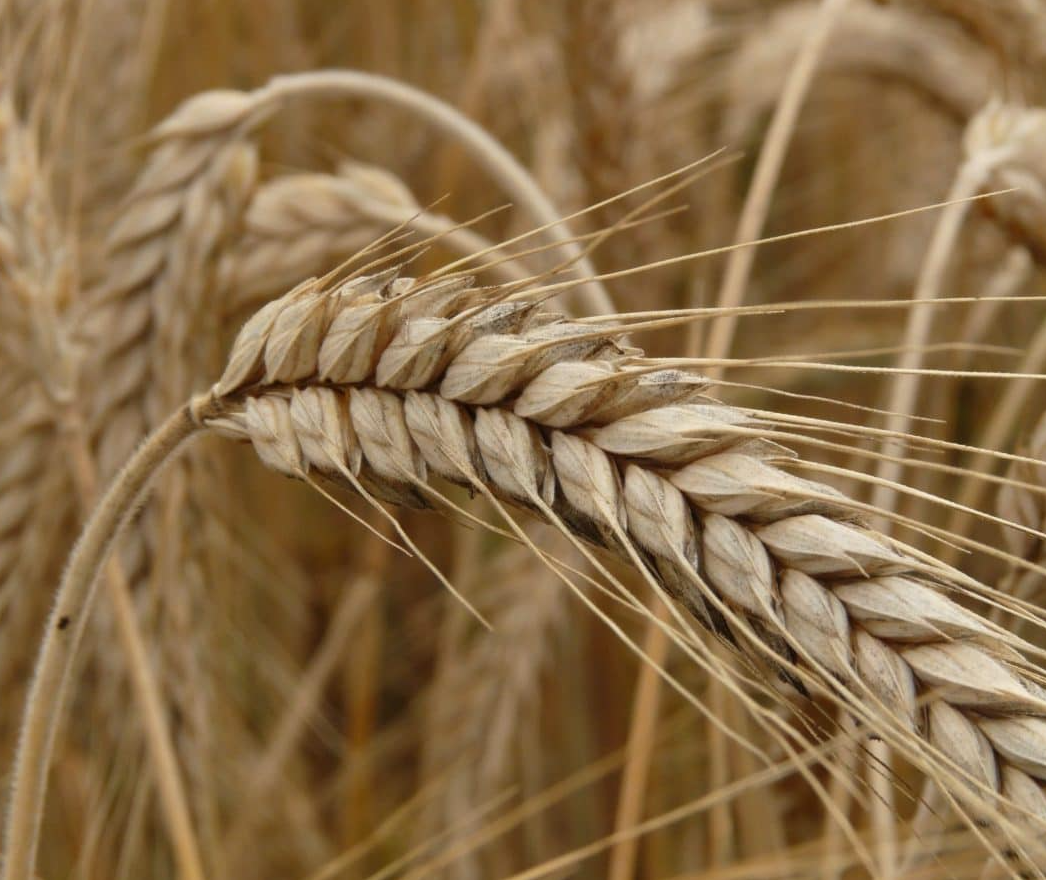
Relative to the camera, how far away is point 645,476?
580 millimetres

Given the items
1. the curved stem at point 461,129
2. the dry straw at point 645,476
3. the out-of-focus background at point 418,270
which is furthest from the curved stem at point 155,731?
the curved stem at point 461,129

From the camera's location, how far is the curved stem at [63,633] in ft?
2.16

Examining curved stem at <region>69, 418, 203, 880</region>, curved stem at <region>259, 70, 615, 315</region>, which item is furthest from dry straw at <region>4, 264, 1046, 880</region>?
curved stem at <region>259, 70, 615, 315</region>

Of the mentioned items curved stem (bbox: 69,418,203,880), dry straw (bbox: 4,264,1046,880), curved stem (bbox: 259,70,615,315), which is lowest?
curved stem (bbox: 69,418,203,880)

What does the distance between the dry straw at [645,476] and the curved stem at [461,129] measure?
465mm

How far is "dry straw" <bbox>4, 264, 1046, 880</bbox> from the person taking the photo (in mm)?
542

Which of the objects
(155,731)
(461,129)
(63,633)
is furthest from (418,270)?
(63,633)

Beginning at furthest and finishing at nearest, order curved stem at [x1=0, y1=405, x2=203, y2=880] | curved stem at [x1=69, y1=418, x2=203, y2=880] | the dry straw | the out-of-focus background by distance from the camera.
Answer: the out-of-focus background → curved stem at [x1=69, y1=418, x2=203, y2=880] → curved stem at [x1=0, y1=405, x2=203, y2=880] → the dry straw

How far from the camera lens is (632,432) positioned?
578 mm

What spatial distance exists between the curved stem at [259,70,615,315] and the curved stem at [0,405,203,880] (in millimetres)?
481

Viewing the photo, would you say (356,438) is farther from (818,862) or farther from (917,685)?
(818,862)

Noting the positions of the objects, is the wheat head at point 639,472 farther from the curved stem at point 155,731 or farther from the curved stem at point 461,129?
the curved stem at point 461,129

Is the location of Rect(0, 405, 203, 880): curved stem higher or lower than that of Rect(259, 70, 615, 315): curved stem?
lower

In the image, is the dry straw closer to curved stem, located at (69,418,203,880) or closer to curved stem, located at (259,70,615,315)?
curved stem, located at (69,418,203,880)
